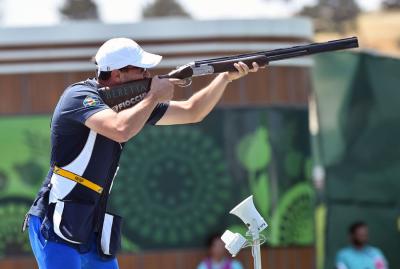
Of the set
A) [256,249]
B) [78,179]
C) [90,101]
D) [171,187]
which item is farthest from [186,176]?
[90,101]

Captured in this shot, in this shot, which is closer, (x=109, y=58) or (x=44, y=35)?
(x=109, y=58)

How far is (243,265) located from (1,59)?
3.44 metres

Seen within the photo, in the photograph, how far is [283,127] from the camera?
42.4ft

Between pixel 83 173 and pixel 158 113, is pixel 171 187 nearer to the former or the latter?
Result: pixel 158 113

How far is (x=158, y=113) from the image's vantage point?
6859 millimetres

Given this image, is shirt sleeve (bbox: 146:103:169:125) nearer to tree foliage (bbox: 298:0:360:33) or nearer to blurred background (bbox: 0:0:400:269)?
blurred background (bbox: 0:0:400:269)

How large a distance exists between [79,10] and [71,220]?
45404mm

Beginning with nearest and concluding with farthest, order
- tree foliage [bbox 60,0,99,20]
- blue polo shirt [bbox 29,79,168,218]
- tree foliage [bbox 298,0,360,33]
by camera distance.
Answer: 1. blue polo shirt [bbox 29,79,168,218]
2. tree foliage [bbox 60,0,99,20]
3. tree foliage [bbox 298,0,360,33]

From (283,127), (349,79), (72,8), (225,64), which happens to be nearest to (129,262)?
(283,127)

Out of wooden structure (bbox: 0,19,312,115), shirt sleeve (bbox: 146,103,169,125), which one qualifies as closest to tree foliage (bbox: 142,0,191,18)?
wooden structure (bbox: 0,19,312,115)

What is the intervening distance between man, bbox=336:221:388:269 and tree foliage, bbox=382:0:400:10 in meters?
Result: 54.5

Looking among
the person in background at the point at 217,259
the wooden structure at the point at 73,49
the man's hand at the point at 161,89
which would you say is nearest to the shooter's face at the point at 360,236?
the person in background at the point at 217,259

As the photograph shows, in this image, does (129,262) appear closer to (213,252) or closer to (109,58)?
(213,252)

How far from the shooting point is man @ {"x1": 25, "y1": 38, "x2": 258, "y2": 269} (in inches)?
247
